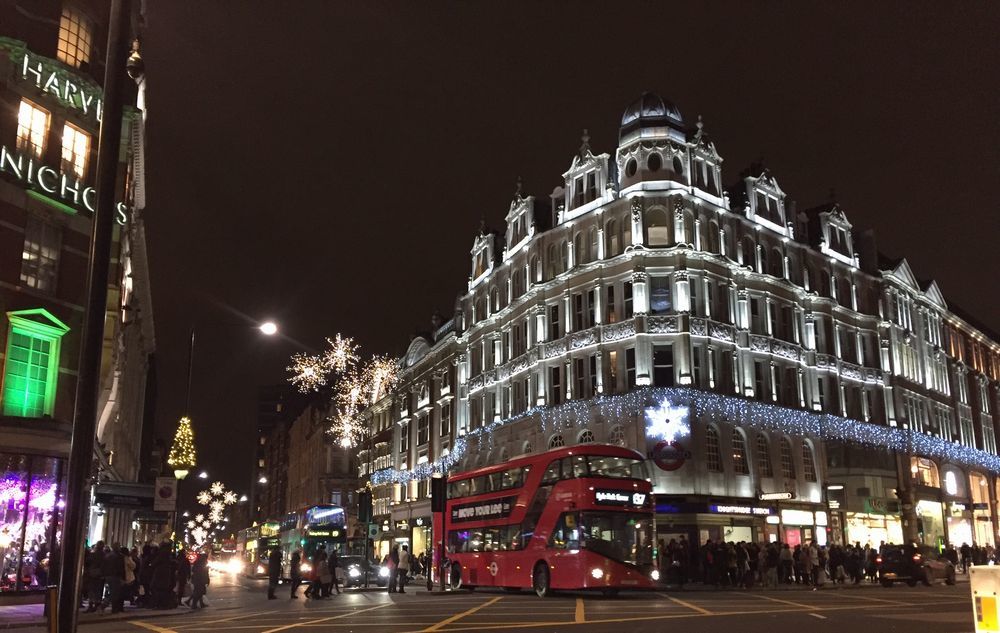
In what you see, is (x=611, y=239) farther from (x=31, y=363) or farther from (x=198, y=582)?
(x=31, y=363)

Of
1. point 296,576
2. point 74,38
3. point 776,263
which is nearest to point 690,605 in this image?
point 296,576

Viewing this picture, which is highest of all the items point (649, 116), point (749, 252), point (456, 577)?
point (649, 116)

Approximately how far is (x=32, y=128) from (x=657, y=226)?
28.3 m

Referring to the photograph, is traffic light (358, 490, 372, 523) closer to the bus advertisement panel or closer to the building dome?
the bus advertisement panel

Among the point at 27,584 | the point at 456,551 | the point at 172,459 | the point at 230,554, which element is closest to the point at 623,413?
the point at 456,551

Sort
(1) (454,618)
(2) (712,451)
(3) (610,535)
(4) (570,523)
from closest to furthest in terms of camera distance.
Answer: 1. (1) (454,618)
2. (3) (610,535)
3. (4) (570,523)
4. (2) (712,451)

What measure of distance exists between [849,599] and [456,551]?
14564 millimetres

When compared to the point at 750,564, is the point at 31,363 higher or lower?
higher

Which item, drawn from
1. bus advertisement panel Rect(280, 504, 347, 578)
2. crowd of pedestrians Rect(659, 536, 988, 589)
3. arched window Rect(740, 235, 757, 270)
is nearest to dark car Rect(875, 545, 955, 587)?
crowd of pedestrians Rect(659, 536, 988, 589)

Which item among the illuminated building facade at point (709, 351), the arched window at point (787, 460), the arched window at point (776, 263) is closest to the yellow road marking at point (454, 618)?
the illuminated building facade at point (709, 351)

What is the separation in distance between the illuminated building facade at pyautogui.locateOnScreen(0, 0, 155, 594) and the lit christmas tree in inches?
172

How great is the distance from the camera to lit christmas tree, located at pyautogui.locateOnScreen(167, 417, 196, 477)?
30.6 meters

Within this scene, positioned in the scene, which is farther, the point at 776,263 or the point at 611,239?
the point at 776,263

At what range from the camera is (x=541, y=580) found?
26844mm
